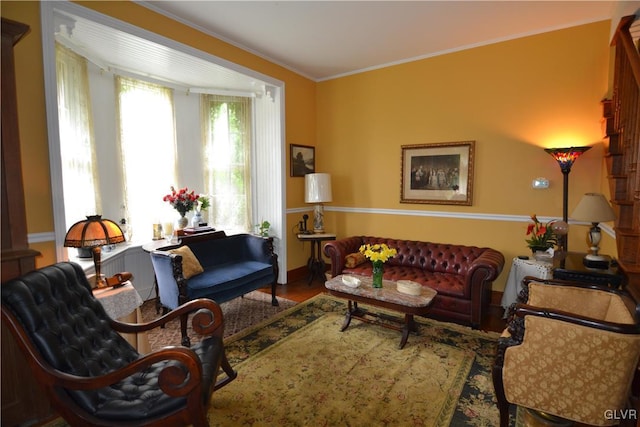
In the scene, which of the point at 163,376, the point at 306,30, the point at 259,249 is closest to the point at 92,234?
the point at 163,376

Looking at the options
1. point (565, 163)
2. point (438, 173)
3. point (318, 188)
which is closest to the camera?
point (565, 163)

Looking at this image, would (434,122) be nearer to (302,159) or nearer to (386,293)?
(302,159)

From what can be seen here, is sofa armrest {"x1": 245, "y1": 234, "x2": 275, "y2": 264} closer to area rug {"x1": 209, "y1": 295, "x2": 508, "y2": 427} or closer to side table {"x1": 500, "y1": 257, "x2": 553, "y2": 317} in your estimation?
area rug {"x1": 209, "y1": 295, "x2": 508, "y2": 427}

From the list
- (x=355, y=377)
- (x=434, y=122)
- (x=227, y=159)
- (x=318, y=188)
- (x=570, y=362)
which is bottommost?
(x=355, y=377)

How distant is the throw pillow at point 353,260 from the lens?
4.27 m

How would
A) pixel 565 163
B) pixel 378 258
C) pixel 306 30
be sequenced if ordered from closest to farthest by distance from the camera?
pixel 378 258 → pixel 565 163 → pixel 306 30

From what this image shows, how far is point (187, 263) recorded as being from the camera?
343cm

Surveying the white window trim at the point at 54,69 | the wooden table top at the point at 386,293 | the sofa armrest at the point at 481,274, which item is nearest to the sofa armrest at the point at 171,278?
the white window trim at the point at 54,69

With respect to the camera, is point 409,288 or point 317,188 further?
point 317,188

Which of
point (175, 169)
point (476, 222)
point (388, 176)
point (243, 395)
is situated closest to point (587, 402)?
point (243, 395)

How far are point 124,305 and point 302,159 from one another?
353 centimetres

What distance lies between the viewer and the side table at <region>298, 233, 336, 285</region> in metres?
4.95

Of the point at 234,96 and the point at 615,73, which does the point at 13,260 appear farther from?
the point at 615,73
